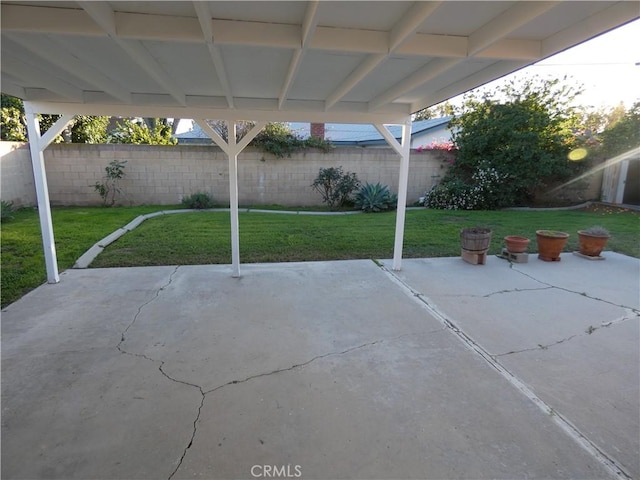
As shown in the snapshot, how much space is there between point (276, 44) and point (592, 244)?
611 cm

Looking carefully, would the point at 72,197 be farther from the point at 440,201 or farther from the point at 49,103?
the point at 440,201

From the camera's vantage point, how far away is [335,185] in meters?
10.2

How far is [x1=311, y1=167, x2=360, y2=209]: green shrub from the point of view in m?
10.0

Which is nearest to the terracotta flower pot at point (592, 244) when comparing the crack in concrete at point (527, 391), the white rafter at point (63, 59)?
the crack in concrete at point (527, 391)

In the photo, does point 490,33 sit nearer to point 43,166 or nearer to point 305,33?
point 305,33

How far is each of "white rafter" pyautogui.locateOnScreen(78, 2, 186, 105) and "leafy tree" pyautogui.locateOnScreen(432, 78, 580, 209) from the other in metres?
9.07

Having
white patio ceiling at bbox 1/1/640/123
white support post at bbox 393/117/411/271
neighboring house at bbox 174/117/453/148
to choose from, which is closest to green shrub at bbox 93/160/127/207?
neighboring house at bbox 174/117/453/148

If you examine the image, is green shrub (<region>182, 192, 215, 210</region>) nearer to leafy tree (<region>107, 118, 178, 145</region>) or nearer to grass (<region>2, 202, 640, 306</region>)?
grass (<region>2, 202, 640, 306</region>)

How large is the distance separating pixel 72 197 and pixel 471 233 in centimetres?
1002

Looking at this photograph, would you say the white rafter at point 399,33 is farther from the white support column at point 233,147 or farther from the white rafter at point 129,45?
the white rafter at point 129,45

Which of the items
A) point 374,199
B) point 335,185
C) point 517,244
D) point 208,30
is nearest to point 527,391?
Answer: point 208,30

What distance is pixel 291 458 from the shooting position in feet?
6.22

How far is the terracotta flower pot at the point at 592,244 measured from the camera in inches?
225

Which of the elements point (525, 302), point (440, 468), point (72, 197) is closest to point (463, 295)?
point (525, 302)
